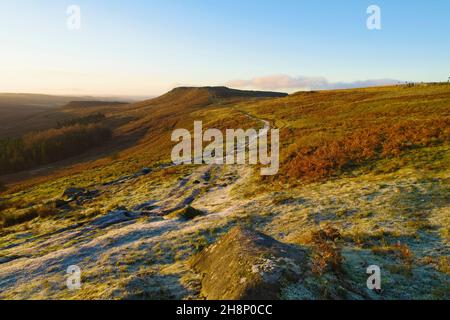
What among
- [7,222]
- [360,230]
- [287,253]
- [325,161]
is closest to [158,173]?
[7,222]

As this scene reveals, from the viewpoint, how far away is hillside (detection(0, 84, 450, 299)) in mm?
11047

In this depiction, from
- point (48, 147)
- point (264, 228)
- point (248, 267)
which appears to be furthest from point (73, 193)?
Result: point (48, 147)

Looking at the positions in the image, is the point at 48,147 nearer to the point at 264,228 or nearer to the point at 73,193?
the point at 73,193

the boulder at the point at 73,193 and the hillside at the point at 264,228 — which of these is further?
the boulder at the point at 73,193

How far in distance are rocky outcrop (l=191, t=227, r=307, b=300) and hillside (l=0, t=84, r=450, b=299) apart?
0.05m

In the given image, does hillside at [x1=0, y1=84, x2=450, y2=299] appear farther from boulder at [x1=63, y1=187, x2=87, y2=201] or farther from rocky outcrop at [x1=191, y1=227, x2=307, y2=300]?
boulder at [x1=63, y1=187, x2=87, y2=201]

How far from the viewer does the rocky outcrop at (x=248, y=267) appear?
9.44 m

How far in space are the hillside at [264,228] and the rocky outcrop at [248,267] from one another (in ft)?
0.16

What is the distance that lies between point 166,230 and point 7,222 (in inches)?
763

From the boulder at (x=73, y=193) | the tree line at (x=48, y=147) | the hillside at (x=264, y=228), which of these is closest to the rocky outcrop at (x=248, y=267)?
the hillside at (x=264, y=228)

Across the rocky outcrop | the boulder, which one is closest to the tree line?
the boulder

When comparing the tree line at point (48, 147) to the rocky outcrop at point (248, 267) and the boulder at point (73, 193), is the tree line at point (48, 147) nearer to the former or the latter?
the boulder at point (73, 193)

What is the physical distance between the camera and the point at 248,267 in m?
10.3
